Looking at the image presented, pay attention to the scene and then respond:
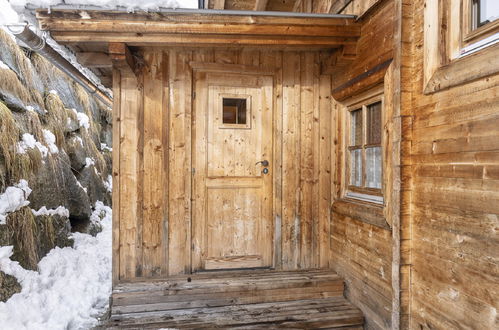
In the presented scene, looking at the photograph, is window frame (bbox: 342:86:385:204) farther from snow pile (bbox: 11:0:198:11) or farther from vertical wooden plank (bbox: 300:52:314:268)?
snow pile (bbox: 11:0:198:11)

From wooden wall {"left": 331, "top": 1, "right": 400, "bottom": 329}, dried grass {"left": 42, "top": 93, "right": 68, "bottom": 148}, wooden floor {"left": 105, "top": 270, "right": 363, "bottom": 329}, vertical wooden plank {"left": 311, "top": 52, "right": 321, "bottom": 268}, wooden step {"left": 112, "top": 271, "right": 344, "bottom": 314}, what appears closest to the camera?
wooden wall {"left": 331, "top": 1, "right": 400, "bottom": 329}

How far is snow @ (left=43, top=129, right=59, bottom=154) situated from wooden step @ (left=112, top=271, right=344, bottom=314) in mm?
2784

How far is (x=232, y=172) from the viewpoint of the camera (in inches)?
116

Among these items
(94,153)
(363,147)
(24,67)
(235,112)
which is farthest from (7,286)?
(94,153)

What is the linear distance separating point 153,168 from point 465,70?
2406 mm

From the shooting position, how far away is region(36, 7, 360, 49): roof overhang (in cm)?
227

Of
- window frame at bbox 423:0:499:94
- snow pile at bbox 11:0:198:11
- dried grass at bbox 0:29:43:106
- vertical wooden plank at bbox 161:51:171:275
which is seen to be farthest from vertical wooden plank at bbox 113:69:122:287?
window frame at bbox 423:0:499:94

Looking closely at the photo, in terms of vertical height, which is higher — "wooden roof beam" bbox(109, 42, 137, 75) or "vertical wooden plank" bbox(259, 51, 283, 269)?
"wooden roof beam" bbox(109, 42, 137, 75)

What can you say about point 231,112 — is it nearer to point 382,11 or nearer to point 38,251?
point 382,11

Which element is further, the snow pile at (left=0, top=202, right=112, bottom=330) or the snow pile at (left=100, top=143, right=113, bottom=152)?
the snow pile at (left=100, top=143, right=113, bottom=152)

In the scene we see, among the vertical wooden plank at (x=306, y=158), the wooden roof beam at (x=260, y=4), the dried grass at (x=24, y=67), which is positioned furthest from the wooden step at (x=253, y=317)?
the dried grass at (x=24, y=67)

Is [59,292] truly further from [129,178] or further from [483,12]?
[483,12]

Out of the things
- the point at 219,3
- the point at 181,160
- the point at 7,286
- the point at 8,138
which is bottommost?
the point at 7,286

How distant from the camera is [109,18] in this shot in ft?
7.53
